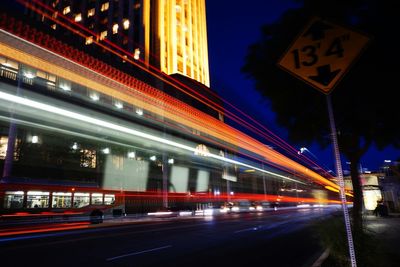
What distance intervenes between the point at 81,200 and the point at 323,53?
80.2ft

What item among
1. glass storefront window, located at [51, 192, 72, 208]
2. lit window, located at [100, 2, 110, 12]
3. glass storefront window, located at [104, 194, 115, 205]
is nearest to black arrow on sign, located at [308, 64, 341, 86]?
glass storefront window, located at [51, 192, 72, 208]

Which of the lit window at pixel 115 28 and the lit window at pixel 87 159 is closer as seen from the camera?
the lit window at pixel 87 159

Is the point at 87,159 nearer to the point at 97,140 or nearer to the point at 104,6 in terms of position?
the point at 97,140

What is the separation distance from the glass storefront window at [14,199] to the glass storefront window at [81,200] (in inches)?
151

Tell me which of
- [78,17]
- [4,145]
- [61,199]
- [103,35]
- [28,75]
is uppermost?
[78,17]

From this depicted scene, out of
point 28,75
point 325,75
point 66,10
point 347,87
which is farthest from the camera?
point 66,10

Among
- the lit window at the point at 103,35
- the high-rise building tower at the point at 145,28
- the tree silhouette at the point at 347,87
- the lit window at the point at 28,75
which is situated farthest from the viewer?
the lit window at the point at 103,35

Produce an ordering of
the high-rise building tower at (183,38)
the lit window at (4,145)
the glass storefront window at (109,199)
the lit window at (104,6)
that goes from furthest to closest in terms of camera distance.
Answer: the lit window at (104,6) → the high-rise building tower at (183,38) → the lit window at (4,145) → the glass storefront window at (109,199)

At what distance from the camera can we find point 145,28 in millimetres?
78438

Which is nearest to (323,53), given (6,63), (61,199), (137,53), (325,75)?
(325,75)

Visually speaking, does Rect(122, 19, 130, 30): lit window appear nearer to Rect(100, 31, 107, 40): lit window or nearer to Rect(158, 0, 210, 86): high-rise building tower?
Rect(100, 31, 107, 40): lit window

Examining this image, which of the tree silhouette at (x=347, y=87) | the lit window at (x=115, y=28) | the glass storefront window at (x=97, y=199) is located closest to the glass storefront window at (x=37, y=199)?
the glass storefront window at (x=97, y=199)

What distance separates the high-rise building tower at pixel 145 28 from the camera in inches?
3081

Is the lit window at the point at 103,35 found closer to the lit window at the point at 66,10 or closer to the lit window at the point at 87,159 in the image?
the lit window at the point at 66,10
